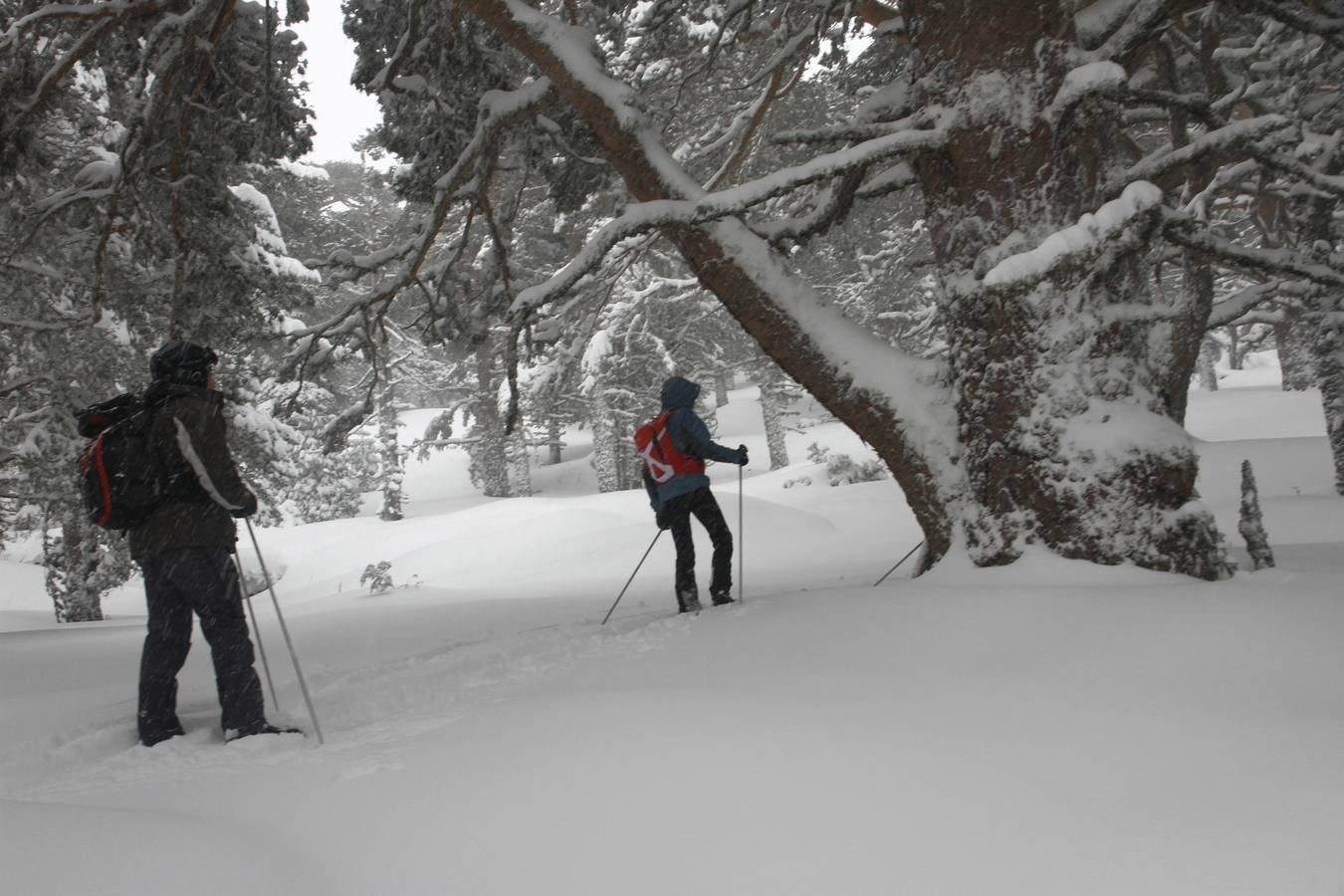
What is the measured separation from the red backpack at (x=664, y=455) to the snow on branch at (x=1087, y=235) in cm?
280

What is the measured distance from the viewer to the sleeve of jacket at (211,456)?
3.96 meters

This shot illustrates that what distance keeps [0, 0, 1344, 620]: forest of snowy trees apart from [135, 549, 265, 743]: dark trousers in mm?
1465

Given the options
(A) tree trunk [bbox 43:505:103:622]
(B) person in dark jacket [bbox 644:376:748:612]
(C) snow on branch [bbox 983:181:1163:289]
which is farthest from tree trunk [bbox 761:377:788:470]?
(C) snow on branch [bbox 983:181:1163:289]

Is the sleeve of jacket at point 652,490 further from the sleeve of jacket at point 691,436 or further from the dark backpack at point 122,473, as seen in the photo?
the dark backpack at point 122,473

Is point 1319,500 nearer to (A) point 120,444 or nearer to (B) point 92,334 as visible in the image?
(A) point 120,444

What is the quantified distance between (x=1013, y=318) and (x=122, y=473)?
431 cm

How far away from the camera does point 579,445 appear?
40.6 meters

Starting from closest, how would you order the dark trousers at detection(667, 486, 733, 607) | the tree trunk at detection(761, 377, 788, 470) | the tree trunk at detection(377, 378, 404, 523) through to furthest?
the dark trousers at detection(667, 486, 733, 607), the tree trunk at detection(761, 377, 788, 470), the tree trunk at detection(377, 378, 404, 523)

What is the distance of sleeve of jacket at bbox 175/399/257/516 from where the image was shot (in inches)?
156

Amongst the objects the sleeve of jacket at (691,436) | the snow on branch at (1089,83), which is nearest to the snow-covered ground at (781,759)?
the sleeve of jacket at (691,436)

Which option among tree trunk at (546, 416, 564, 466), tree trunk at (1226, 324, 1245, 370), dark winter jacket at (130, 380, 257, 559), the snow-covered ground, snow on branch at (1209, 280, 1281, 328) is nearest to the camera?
the snow-covered ground

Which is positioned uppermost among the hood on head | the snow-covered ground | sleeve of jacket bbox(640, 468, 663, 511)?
the hood on head

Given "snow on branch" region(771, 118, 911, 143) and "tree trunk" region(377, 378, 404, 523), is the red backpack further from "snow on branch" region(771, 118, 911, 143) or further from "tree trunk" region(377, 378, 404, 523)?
"tree trunk" region(377, 378, 404, 523)

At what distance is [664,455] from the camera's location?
6.40 m
